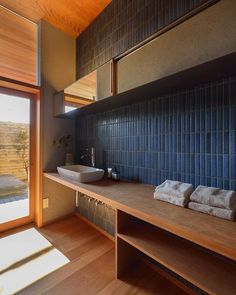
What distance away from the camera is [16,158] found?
218 cm

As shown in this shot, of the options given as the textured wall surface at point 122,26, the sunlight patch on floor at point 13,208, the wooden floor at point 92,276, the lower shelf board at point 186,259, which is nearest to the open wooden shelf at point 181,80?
the textured wall surface at point 122,26

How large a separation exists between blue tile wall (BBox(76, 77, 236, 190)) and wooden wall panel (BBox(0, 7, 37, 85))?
1247mm

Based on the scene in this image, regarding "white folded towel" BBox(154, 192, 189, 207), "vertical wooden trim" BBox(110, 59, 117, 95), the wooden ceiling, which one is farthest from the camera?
the wooden ceiling

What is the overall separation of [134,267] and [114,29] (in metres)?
2.38

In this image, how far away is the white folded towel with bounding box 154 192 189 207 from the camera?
3.42ft

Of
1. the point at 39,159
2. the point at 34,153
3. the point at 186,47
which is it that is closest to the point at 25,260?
the point at 39,159

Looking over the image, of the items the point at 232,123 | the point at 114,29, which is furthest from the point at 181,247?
the point at 114,29

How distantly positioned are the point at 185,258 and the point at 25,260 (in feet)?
4.82

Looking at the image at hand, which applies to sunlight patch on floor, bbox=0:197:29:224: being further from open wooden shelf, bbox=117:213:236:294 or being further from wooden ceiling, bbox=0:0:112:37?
wooden ceiling, bbox=0:0:112:37

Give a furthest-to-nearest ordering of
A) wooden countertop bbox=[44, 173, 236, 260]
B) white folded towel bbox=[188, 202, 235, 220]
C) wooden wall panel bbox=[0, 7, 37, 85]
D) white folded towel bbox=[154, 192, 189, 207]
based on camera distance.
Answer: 1. wooden wall panel bbox=[0, 7, 37, 85]
2. white folded towel bbox=[154, 192, 189, 207]
3. white folded towel bbox=[188, 202, 235, 220]
4. wooden countertop bbox=[44, 173, 236, 260]

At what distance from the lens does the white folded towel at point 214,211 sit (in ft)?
2.83

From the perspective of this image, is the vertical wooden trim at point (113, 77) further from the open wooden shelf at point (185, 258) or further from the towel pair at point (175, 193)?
the open wooden shelf at point (185, 258)

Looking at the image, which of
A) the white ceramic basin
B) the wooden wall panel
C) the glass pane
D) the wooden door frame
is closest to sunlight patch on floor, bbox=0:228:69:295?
the wooden door frame

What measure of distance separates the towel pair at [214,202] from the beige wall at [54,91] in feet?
6.21
